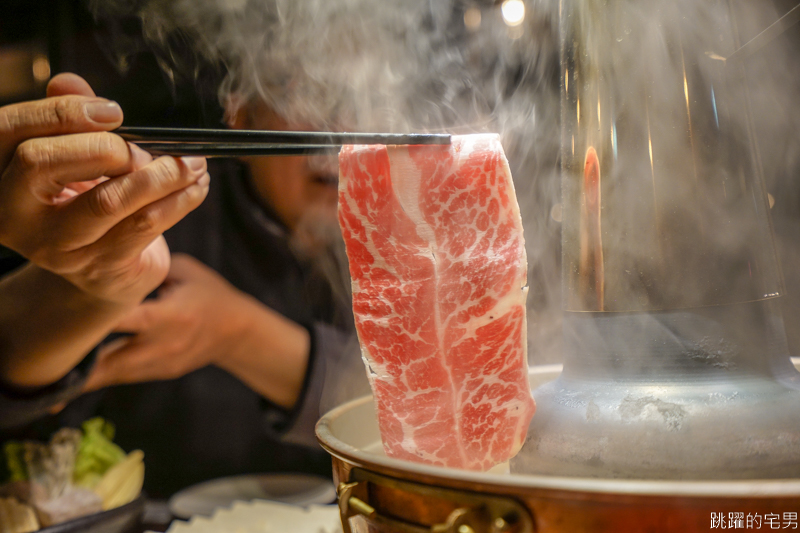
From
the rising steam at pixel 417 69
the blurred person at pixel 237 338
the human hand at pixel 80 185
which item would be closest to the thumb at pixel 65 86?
the human hand at pixel 80 185

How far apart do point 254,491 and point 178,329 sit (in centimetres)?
88

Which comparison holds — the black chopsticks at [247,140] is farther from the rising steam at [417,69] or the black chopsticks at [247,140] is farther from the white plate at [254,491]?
the white plate at [254,491]

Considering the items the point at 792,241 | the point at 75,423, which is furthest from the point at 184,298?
the point at 792,241

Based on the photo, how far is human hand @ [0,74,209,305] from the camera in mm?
869

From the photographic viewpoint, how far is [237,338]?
2.36m

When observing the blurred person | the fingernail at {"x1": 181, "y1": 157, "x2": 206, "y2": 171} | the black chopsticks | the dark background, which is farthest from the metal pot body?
the dark background

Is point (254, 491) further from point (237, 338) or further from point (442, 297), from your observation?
point (442, 297)

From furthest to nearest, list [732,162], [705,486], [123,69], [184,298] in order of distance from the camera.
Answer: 1. [184,298]
2. [123,69]
3. [732,162]
4. [705,486]

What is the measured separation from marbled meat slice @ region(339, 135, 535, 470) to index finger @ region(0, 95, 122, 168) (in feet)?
1.47

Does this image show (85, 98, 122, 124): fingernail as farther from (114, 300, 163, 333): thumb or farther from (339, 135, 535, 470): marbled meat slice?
(114, 300, 163, 333): thumb

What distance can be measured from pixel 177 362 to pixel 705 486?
7.42ft

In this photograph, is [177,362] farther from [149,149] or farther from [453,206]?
[453,206]

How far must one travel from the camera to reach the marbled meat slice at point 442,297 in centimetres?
83

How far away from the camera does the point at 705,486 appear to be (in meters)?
0.47
